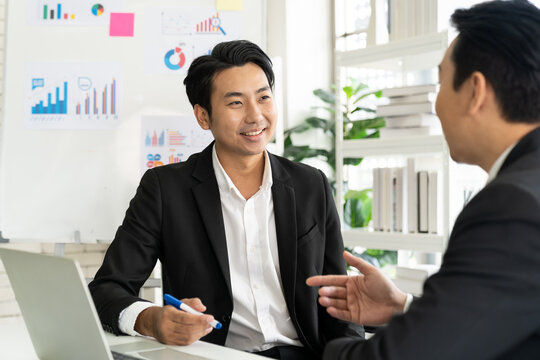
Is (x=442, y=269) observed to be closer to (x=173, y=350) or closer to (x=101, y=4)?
(x=173, y=350)

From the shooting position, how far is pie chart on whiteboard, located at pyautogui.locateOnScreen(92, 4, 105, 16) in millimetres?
2824

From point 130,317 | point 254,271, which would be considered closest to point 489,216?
point 130,317

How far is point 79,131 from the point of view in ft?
9.20

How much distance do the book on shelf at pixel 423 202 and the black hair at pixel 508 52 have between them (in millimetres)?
1888

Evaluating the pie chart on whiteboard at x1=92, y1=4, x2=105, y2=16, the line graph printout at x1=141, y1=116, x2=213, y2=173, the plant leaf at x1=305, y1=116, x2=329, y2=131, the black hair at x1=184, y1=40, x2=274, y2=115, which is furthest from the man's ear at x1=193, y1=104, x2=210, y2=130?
the plant leaf at x1=305, y1=116, x2=329, y2=131

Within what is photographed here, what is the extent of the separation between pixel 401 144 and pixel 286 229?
1.24m

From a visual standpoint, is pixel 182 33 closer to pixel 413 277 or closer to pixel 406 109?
pixel 406 109

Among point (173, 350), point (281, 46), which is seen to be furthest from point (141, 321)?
point (281, 46)

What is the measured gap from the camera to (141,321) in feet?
4.86

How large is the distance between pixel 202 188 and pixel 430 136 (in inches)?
51.3

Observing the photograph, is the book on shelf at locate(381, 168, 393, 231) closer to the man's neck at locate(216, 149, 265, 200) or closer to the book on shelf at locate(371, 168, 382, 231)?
the book on shelf at locate(371, 168, 382, 231)

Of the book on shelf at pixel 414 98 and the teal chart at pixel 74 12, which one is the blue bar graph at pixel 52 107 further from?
the book on shelf at pixel 414 98

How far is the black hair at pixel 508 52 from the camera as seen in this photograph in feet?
3.17

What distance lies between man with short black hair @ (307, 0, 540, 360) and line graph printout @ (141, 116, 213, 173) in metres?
1.81
